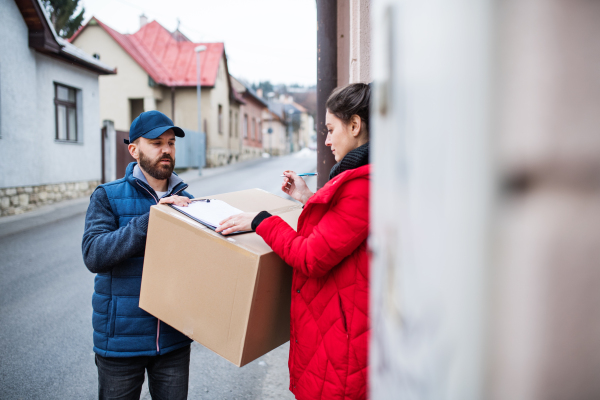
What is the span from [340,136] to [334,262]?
46cm

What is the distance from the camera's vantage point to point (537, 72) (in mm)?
316

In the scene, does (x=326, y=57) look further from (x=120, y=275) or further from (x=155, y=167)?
(x=120, y=275)

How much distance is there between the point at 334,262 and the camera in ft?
4.26

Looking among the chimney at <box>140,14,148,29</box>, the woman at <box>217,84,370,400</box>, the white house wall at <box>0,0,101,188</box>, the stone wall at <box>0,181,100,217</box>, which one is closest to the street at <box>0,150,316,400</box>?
the woman at <box>217,84,370,400</box>

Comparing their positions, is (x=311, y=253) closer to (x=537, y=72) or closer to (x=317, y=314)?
(x=317, y=314)

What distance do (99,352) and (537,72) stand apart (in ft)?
6.51

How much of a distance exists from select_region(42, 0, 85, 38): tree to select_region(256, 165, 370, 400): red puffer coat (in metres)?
25.8

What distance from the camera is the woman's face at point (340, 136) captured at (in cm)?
147

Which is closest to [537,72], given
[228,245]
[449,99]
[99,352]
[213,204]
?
[449,99]

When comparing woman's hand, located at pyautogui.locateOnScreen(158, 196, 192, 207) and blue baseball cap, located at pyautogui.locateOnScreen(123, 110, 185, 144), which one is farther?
blue baseball cap, located at pyautogui.locateOnScreen(123, 110, 185, 144)

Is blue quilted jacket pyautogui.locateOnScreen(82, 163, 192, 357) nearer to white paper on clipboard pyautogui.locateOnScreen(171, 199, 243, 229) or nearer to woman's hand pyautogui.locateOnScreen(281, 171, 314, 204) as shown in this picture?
white paper on clipboard pyautogui.locateOnScreen(171, 199, 243, 229)

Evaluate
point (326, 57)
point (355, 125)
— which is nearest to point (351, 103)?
point (355, 125)

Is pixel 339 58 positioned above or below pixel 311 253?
above

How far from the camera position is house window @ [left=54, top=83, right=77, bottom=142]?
1150 cm
